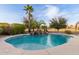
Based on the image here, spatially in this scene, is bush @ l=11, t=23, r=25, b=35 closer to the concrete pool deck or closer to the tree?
the concrete pool deck

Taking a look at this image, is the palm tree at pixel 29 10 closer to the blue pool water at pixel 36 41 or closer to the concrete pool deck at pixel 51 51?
the blue pool water at pixel 36 41

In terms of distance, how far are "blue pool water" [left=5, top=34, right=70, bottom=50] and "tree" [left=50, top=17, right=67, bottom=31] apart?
9 cm

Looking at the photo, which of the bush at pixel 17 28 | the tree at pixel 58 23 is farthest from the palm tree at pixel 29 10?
the tree at pixel 58 23

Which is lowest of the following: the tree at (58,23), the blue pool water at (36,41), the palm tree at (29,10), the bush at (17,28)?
the blue pool water at (36,41)

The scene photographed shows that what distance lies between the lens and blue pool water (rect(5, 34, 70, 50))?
5.37ft

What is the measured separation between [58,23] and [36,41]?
A: 0.29m

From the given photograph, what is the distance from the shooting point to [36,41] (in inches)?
64.7

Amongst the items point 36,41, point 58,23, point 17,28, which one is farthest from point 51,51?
point 17,28

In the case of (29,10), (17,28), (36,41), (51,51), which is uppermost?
(29,10)

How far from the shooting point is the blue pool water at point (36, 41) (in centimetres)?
164

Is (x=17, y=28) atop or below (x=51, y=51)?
atop

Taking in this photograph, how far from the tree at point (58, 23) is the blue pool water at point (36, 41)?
9 centimetres

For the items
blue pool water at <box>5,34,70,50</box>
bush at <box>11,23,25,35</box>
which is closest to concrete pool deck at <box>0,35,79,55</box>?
blue pool water at <box>5,34,70,50</box>

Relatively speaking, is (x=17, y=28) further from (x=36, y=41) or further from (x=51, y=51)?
(x=51, y=51)
